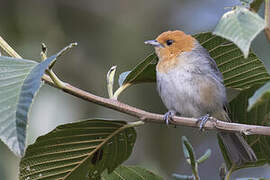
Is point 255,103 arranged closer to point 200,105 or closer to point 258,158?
point 258,158

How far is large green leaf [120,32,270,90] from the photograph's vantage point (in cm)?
233

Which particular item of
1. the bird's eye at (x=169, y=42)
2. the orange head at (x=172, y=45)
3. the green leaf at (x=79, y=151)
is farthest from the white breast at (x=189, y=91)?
the green leaf at (x=79, y=151)

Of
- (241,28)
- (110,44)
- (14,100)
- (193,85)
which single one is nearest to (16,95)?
(14,100)

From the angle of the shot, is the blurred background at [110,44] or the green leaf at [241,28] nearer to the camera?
Answer: the green leaf at [241,28]

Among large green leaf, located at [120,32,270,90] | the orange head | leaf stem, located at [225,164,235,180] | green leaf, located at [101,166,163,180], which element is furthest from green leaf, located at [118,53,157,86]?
the orange head

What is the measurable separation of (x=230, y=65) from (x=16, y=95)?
127cm

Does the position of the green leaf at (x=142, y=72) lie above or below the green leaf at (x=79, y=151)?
above

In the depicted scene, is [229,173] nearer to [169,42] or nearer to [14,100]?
[14,100]

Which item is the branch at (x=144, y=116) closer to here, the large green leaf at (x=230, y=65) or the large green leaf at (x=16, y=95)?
the large green leaf at (x=16, y=95)

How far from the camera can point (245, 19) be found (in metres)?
1.41

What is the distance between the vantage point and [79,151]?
2.23m

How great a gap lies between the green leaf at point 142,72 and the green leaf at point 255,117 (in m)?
0.45

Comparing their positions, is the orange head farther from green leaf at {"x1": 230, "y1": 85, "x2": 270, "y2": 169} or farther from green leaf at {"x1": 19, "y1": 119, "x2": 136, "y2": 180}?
green leaf at {"x1": 19, "y1": 119, "x2": 136, "y2": 180}

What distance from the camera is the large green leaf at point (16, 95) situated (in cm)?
140
